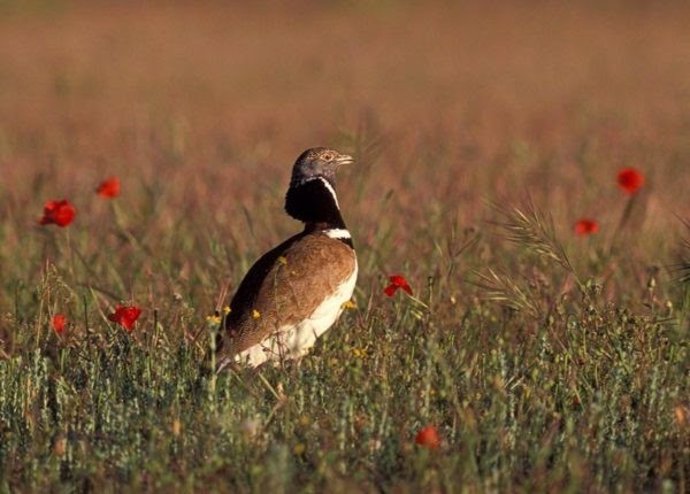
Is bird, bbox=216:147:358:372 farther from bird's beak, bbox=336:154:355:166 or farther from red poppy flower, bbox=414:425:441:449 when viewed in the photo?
red poppy flower, bbox=414:425:441:449

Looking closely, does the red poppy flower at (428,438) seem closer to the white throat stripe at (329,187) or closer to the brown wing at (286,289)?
the brown wing at (286,289)

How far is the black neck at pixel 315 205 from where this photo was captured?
251 inches

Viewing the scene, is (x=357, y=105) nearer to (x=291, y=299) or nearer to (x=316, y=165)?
(x=316, y=165)

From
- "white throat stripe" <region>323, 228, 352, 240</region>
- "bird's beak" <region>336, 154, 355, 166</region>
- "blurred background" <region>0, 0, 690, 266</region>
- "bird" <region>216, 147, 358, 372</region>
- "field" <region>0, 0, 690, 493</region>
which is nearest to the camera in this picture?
"field" <region>0, 0, 690, 493</region>

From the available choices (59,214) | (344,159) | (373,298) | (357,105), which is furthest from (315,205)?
(357,105)

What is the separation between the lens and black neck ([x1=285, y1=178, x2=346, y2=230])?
20.9 feet

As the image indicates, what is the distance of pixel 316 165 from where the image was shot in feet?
21.5

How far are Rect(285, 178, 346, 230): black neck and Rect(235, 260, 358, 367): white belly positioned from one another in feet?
1.22

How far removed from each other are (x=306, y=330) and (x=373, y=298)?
570mm

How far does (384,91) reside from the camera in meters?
18.9

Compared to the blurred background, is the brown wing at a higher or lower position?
higher

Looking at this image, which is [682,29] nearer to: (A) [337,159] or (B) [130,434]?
(A) [337,159]

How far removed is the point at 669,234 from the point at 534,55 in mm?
15099

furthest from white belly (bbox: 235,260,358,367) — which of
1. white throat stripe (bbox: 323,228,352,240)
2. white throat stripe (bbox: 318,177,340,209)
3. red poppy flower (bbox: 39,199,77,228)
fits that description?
red poppy flower (bbox: 39,199,77,228)
